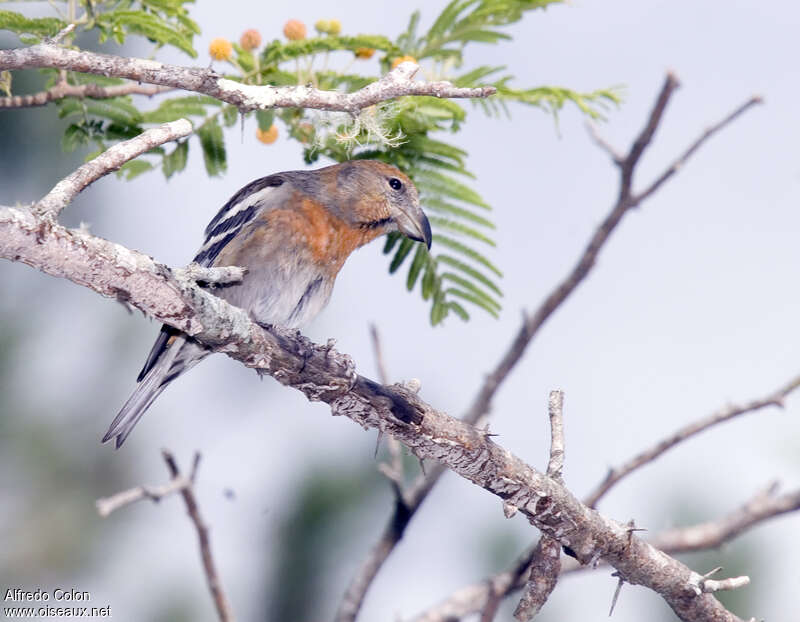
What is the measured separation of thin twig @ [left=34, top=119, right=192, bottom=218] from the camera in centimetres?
284

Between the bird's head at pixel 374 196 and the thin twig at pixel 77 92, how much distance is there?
1651 millimetres

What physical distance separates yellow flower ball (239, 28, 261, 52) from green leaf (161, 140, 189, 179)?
600 millimetres

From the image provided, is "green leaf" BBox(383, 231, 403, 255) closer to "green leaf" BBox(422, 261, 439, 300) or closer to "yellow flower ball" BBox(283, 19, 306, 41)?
"green leaf" BBox(422, 261, 439, 300)

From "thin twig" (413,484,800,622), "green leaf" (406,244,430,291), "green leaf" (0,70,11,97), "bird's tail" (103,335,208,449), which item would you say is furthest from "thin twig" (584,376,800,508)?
"green leaf" (0,70,11,97)

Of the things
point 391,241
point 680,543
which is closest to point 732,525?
point 680,543

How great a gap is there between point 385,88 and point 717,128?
2.35 meters

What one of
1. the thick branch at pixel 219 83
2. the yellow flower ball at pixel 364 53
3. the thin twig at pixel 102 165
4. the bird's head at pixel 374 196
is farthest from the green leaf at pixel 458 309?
the thin twig at pixel 102 165

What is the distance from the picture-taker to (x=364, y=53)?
4.43 meters

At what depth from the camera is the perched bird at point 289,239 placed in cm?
520

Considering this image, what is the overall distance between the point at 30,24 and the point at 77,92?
1.24 feet

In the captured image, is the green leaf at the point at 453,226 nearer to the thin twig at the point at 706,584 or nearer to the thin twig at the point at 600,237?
the thin twig at the point at 600,237

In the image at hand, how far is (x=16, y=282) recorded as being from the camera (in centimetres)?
821

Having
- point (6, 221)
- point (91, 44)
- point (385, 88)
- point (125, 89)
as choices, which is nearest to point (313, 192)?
point (91, 44)

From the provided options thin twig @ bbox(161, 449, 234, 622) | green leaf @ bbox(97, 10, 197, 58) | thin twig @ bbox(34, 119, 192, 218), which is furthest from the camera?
thin twig @ bbox(161, 449, 234, 622)
